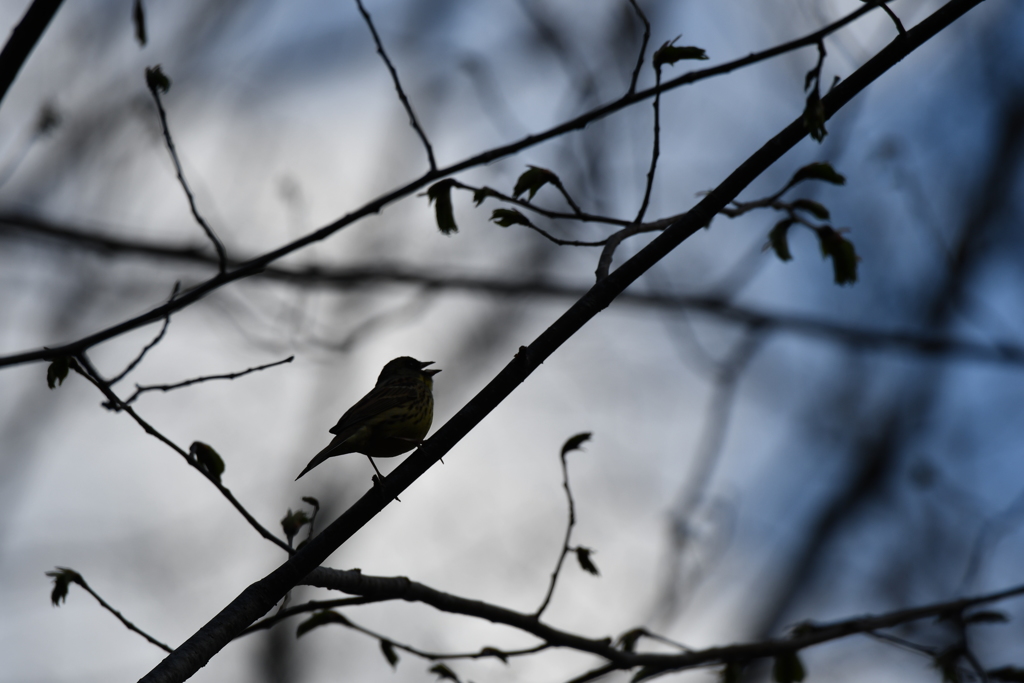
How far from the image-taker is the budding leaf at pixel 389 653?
411cm

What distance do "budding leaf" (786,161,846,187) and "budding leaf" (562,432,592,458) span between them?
1.66 metres

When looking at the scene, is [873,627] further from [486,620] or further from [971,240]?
[971,240]

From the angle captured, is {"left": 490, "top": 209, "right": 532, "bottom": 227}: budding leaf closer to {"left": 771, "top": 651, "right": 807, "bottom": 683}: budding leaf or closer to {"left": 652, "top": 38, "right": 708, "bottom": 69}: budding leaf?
{"left": 652, "top": 38, "right": 708, "bottom": 69}: budding leaf

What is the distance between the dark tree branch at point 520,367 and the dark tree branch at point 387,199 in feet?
0.17

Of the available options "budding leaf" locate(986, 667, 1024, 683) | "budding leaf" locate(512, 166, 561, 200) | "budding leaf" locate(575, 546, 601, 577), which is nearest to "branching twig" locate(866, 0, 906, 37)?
"budding leaf" locate(512, 166, 561, 200)

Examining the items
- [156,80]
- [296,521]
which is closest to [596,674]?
[296,521]

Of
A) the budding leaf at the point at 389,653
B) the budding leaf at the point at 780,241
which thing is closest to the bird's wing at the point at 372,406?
the budding leaf at the point at 389,653

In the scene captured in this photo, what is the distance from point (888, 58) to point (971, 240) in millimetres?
9467

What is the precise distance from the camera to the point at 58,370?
3.41 meters

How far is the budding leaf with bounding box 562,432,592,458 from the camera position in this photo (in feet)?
13.5

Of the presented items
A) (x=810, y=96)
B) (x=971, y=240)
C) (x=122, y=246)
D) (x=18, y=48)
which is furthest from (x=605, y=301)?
(x=971, y=240)

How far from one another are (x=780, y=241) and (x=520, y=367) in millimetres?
2073

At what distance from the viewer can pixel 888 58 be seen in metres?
3.25

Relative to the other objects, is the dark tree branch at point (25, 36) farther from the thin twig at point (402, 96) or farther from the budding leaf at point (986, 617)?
the budding leaf at point (986, 617)
